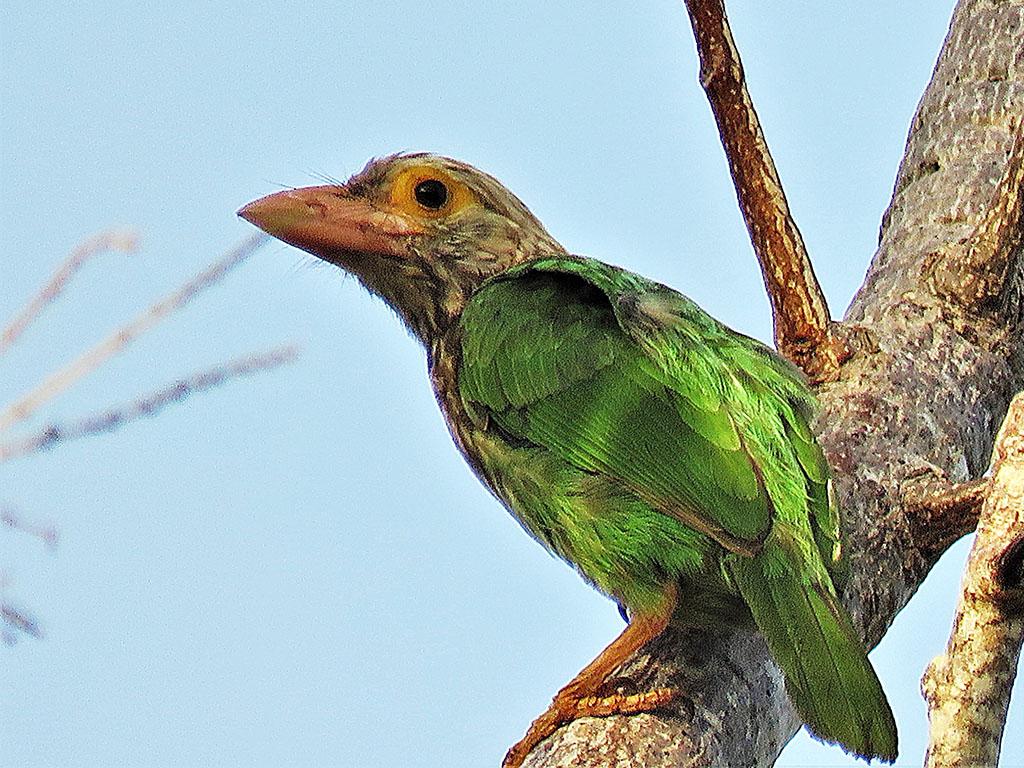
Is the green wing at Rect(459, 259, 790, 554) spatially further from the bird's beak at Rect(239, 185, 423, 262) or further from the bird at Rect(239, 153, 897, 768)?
the bird's beak at Rect(239, 185, 423, 262)

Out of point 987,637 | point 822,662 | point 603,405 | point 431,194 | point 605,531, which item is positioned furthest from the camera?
point 431,194

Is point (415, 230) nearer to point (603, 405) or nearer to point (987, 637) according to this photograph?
point (603, 405)

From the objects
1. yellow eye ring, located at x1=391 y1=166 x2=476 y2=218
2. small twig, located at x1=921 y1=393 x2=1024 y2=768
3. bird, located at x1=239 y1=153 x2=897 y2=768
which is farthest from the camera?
yellow eye ring, located at x1=391 y1=166 x2=476 y2=218

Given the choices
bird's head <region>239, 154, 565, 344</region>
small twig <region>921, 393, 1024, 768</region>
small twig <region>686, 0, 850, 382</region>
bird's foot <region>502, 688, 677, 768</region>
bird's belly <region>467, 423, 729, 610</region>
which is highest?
bird's head <region>239, 154, 565, 344</region>

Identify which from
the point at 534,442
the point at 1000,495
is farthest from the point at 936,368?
the point at 1000,495

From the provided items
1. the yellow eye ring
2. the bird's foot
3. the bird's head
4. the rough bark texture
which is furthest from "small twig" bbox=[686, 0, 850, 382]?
the bird's foot

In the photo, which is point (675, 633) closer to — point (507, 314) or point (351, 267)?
point (507, 314)

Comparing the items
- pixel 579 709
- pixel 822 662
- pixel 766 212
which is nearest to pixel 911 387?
pixel 766 212
